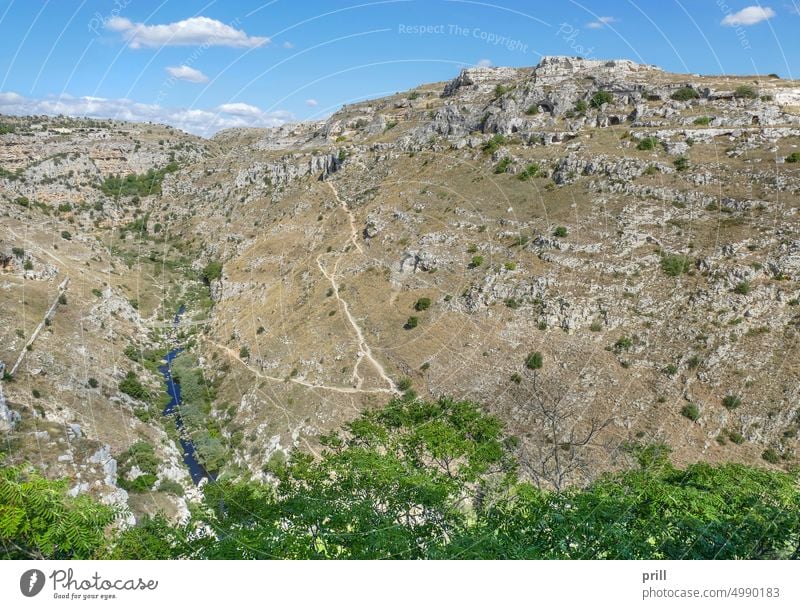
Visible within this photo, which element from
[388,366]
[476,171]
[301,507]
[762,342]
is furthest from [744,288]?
[301,507]

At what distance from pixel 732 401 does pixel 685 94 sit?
149 feet

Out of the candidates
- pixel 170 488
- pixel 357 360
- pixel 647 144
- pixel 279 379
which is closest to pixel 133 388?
pixel 279 379

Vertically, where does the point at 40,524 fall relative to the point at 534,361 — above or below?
below

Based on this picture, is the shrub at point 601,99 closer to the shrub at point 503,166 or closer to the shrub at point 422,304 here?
the shrub at point 503,166

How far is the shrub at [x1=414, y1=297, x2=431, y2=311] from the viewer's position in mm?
51281

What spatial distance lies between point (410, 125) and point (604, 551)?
8181 cm

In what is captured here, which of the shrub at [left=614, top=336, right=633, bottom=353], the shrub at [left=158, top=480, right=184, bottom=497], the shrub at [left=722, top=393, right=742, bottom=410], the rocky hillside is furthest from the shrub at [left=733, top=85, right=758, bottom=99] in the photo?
the shrub at [left=158, top=480, right=184, bottom=497]

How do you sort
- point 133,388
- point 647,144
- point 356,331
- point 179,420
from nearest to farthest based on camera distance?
point 133,388, point 179,420, point 356,331, point 647,144

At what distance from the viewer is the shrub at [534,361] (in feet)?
137

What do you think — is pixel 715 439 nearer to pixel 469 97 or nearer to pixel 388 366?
pixel 388 366

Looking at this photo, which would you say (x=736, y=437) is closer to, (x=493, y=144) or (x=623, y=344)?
(x=623, y=344)
